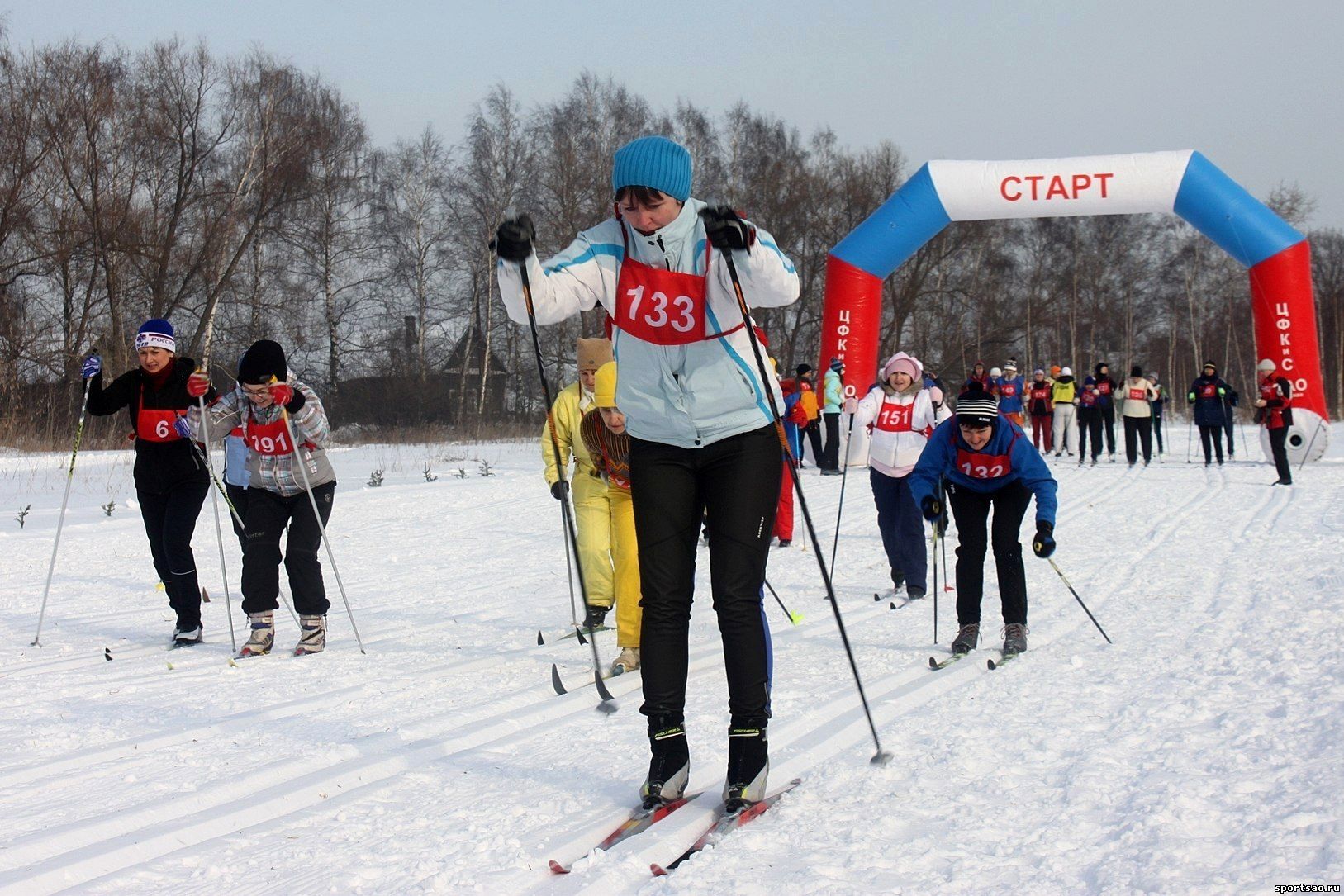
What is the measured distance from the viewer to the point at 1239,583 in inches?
295

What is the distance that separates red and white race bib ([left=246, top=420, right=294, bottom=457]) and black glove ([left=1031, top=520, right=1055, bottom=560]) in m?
3.87

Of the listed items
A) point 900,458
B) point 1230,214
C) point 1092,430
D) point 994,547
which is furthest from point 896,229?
point 994,547

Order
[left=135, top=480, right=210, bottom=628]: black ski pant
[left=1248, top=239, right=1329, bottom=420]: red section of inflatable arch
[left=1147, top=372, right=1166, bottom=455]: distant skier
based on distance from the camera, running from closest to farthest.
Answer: [left=135, top=480, right=210, bottom=628]: black ski pant, [left=1248, top=239, right=1329, bottom=420]: red section of inflatable arch, [left=1147, top=372, right=1166, bottom=455]: distant skier

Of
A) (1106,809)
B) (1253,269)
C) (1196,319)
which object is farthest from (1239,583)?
(1196,319)

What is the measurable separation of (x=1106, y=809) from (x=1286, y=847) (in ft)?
1.60

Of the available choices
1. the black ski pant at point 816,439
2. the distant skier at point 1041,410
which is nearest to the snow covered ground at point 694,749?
the black ski pant at point 816,439

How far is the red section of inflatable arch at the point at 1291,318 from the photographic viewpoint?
17.0m

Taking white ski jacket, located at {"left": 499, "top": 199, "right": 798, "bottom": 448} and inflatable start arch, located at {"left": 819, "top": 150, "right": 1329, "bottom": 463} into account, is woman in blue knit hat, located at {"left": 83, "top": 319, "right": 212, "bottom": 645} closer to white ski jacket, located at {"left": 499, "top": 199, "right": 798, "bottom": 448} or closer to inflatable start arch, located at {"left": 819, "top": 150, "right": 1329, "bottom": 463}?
white ski jacket, located at {"left": 499, "top": 199, "right": 798, "bottom": 448}

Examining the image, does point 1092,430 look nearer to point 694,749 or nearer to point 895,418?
point 895,418

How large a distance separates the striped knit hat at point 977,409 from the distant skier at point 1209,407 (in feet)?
47.3

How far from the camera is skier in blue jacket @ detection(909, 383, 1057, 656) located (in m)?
5.72

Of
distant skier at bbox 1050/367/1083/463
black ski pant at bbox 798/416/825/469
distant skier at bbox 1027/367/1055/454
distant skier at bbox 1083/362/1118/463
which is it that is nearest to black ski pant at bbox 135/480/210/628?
black ski pant at bbox 798/416/825/469

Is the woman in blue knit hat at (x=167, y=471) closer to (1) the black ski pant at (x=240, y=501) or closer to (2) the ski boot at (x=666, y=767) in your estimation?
(1) the black ski pant at (x=240, y=501)

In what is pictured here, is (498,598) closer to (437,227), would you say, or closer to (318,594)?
(318,594)
